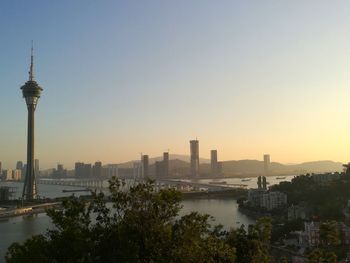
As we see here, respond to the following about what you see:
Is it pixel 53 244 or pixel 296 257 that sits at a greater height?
pixel 53 244

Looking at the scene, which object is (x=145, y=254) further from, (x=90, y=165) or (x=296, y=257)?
(x=90, y=165)

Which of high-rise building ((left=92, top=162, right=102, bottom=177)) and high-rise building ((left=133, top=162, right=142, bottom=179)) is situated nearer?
high-rise building ((left=133, top=162, right=142, bottom=179))

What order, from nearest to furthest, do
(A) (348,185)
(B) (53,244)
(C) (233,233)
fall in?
(B) (53,244) → (C) (233,233) → (A) (348,185)

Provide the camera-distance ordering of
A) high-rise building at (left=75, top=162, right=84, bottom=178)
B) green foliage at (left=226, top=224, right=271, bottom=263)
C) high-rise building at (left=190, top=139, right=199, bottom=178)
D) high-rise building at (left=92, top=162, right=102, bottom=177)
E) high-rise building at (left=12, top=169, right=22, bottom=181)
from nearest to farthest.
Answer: green foliage at (left=226, top=224, right=271, bottom=263), high-rise building at (left=190, top=139, right=199, bottom=178), high-rise building at (left=92, top=162, right=102, bottom=177), high-rise building at (left=75, top=162, right=84, bottom=178), high-rise building at (left=12, top=169, right=22, bottom=181)

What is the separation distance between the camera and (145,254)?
11.1ft

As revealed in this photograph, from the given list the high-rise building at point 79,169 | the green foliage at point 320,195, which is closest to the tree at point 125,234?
the green foliage at point 320,195

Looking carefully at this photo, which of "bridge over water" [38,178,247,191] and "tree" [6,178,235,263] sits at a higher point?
"tree" [6,178,235,263]

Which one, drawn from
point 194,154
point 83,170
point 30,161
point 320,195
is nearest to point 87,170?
point 83,170

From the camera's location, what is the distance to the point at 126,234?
3.38 metres

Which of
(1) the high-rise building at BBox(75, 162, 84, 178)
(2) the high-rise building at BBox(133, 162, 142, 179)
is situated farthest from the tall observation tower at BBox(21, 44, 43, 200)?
(1) the high-rise building at BBox(75, 162, 84, 178)

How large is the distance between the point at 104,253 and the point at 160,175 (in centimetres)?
5072

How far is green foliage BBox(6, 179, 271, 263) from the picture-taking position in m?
3.32

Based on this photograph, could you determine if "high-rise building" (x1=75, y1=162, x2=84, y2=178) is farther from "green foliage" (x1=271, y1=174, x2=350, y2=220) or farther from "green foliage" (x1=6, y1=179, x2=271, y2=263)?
"green foliage" (x1=6, y1=179, x2=271, y2=263)

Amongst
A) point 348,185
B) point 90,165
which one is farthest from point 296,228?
point 90,165
